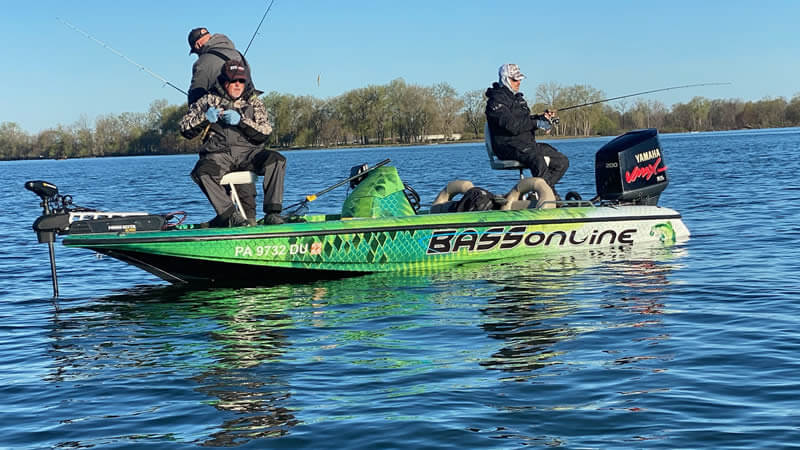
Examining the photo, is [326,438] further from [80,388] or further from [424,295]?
[424,295]

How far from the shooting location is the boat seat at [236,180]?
9.61 meters

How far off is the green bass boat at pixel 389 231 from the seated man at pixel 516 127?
30 centimetres

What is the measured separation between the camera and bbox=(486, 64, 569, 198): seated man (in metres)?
10.8

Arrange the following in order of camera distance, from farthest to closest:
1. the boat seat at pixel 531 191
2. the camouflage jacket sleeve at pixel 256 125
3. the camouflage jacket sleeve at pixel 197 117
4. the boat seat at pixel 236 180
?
Answer: the boat seat at pixel 531 191, the boat seat at pixel 236 180, the camouflage jacket sleeve at pixel 256 125, the camouflage jacket sleeve at pixel 197 117

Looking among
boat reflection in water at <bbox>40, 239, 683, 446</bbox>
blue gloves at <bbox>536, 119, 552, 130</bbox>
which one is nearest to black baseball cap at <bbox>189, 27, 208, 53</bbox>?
boat reflection in water at <bbox>40, 239, 683, 446</bbox>

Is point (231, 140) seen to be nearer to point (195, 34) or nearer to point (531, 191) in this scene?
point (195, 34)

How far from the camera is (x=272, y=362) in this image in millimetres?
6535

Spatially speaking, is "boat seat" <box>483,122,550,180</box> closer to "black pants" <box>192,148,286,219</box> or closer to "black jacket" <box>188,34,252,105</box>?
"black pants" <box>192,148,286,219</box>

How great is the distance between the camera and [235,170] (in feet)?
31.9

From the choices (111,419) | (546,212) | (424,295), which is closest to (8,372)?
(111,419)

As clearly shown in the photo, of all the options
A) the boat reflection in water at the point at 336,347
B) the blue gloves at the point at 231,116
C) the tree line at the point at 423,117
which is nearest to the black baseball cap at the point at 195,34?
the blue gloves at the point at 231,116

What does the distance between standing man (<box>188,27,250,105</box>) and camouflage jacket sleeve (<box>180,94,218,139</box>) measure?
0.43 meters

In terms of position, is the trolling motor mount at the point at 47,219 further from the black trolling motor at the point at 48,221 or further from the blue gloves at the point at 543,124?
the blue gloves at the point at 543,124

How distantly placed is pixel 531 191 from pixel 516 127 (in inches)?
32.0
